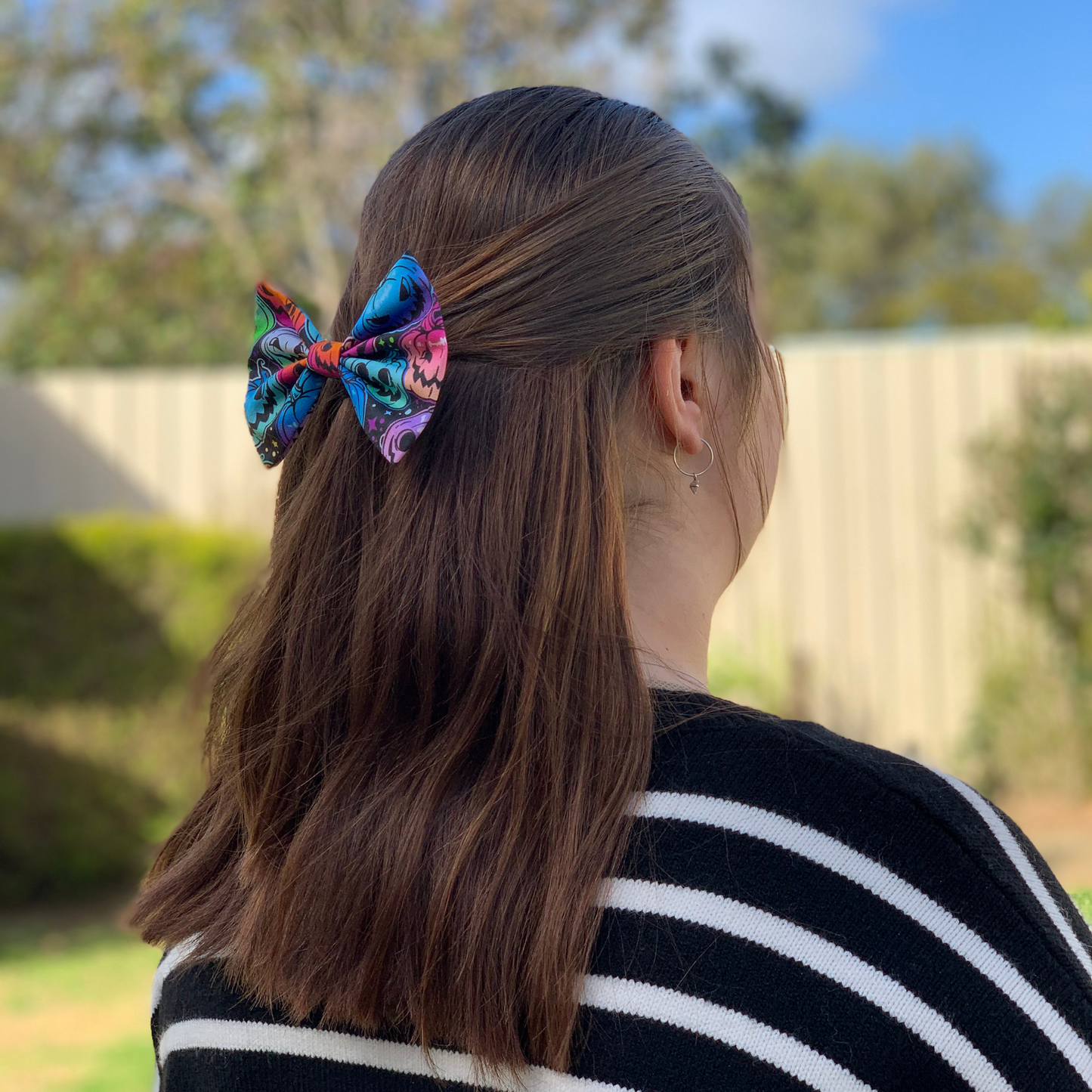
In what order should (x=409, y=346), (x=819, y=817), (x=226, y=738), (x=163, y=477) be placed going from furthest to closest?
(x=163, y=477)
(x=226, y=738)
(x=409, y=346)
(x=819, y=817)

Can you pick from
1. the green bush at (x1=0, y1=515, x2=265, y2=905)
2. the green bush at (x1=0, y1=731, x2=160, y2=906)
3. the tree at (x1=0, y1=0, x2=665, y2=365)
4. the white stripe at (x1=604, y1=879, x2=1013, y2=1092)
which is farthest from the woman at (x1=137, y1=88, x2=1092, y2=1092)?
the tree at (x1=0, y1=0, x2=665, y2=365)

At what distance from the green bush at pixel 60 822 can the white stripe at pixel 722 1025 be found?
486 centimetres

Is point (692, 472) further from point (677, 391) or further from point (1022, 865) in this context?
point (1022, 865)

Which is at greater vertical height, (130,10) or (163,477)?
(130,10)

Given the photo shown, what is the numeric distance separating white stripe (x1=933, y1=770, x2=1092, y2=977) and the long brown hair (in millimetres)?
227

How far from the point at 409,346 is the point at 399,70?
11743 millimetres

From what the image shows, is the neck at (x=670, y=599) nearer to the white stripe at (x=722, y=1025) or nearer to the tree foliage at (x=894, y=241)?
the white stripe at (x=722, y=1025)

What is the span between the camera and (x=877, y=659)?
6.24m

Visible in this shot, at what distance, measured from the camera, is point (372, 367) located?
3.00 ft

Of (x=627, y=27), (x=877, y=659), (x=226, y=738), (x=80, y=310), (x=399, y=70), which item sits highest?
(x=627, y=27)

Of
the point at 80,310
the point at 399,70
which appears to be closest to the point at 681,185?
the point at 399,70

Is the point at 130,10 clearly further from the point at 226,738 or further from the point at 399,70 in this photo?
the point at 226,738

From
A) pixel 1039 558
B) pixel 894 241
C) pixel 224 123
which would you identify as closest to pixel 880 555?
pixel 1039 558

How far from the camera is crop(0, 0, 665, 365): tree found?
38.3ft
